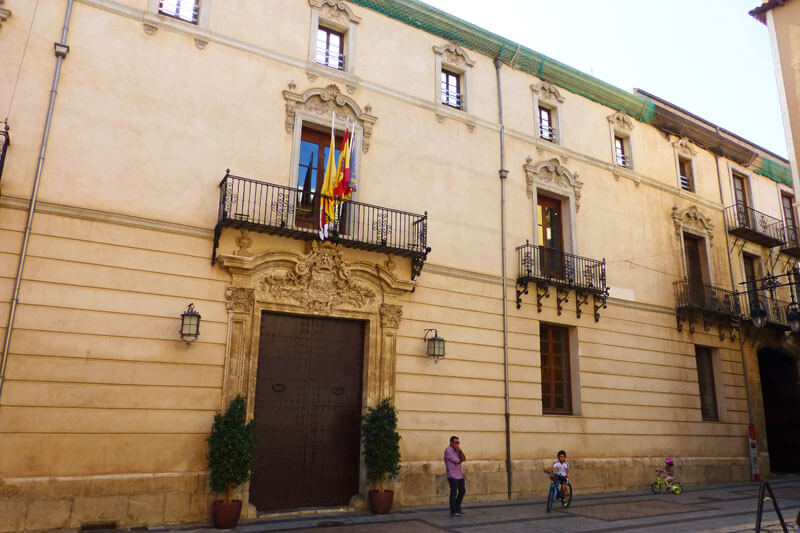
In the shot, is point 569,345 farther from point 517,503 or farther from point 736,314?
point 736,314

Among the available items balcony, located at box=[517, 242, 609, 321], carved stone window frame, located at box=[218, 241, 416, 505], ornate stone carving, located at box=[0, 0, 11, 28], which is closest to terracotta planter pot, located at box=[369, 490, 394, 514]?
carved stone window frame, located at box=[218, 241, 416, 505]

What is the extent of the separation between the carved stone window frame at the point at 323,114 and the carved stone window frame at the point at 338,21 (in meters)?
1.01

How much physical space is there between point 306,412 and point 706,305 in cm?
1375

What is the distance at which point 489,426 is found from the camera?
12727mm

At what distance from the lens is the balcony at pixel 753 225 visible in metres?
19.5

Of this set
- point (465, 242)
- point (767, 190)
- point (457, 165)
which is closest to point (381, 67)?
point (457, 165)

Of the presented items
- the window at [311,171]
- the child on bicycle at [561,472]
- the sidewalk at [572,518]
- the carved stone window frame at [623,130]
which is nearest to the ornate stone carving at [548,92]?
the carved stone window frame at [623,130]

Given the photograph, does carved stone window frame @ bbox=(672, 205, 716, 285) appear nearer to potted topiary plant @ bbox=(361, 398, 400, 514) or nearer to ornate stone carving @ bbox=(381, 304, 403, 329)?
ornate stone carving @ bbox=(381, 304, 403, 329)

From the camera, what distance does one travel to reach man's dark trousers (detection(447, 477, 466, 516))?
1065 cm

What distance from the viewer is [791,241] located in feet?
70.0

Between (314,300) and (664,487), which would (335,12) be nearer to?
(314,300)

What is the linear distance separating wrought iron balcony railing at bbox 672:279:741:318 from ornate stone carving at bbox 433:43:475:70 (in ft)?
31.3

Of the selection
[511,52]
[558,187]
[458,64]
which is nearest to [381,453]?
[558,187]

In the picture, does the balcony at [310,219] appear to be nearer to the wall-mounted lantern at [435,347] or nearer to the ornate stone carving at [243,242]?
the ornate stone carving at [243,242]
